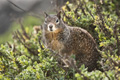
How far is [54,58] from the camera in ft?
13.9

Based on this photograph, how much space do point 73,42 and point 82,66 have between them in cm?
141

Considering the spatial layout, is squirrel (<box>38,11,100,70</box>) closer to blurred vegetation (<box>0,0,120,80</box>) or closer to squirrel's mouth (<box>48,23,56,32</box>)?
squirrel's mouth (<box>48,23,56,32</box>)

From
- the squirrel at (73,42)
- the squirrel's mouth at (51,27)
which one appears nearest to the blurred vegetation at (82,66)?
the squirrel at (73,42)

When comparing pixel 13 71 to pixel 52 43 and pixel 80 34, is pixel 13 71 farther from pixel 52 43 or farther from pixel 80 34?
pixel 80 34

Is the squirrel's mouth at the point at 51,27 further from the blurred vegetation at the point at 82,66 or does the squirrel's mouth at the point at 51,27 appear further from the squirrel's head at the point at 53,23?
the blurred vegetation at the point at 82,66

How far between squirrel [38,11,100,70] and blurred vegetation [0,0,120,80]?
0.58 ft

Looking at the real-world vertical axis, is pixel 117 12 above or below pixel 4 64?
above

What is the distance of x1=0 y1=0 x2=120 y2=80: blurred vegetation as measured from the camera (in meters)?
3.33

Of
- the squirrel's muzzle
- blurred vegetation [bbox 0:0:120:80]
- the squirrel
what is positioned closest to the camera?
blurred vegetation [bbox 0:0:120:80]

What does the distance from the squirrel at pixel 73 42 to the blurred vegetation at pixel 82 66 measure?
18 centimetres

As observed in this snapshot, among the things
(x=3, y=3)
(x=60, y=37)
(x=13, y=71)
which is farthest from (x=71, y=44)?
(x=3, y=3)

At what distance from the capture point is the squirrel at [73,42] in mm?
4512

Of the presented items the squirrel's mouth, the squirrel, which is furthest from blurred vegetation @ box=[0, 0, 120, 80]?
the squirrel's mouth

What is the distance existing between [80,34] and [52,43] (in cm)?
53
